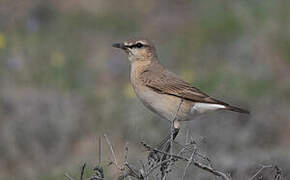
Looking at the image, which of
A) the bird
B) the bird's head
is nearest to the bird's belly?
the bird

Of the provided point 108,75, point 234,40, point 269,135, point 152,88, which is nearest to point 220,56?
point 234,40

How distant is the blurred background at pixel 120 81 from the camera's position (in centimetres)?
1052

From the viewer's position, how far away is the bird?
23.8 ft

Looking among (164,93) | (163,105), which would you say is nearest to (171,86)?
(164,93)

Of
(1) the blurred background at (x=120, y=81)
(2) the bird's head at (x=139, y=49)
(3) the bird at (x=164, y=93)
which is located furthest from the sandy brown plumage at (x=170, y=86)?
(1) the blurred background at (x=120, y=81)

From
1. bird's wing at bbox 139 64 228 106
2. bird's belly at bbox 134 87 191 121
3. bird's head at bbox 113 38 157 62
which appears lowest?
bird's belly at bbox 134 87 191 121

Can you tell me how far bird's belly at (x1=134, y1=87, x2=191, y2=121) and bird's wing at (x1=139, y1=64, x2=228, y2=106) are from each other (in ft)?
0.20

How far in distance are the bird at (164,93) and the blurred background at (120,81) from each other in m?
0.89

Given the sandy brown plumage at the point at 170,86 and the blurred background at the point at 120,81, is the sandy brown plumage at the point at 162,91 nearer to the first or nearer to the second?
the sandy brown plumage at the point at 170,86

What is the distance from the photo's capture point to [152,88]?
7395 mm

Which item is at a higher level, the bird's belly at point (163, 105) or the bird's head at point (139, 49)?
the bird's head at point (139, 49)

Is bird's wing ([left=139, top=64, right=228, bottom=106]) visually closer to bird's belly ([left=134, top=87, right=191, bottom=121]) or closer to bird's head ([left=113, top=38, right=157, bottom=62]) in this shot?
bird's belly ([left=134, top=87, right=191, bottom=121])

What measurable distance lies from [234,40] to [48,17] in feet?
11.2

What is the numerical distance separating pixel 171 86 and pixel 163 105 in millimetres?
302
